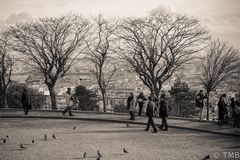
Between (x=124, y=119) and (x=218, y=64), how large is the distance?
77.1 ft

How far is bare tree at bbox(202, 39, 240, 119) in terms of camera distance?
134 ft

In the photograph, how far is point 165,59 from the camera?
30969 millimetres

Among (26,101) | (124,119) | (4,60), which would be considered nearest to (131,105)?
(124,119)

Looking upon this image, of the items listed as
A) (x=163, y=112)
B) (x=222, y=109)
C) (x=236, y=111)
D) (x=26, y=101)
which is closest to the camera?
(x=163, y=112)

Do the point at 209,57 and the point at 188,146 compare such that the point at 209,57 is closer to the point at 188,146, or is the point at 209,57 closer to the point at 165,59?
the point at 165,59

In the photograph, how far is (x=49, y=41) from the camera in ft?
109

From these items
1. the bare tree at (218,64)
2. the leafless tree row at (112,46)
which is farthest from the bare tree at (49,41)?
the bare tree at (218,64)

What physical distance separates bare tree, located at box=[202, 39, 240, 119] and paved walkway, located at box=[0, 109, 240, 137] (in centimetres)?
1843

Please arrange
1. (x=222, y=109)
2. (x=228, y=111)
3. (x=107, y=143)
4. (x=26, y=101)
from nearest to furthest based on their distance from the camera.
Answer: (x=107, y=143)
(x=222, y=109)
(x=228, y=111)
(x=26, y=101)

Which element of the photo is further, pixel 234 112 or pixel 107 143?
pixel 234 112

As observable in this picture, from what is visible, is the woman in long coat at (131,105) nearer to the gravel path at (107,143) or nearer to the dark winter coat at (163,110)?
the gravel path at (107,143)

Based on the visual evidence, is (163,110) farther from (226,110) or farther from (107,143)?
(107,143)

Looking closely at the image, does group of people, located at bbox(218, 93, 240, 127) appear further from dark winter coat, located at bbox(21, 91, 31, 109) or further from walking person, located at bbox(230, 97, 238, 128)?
dark winter coat, located at bbox(21, 91, 31, 109)

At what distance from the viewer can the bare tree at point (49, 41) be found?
32.6 m
